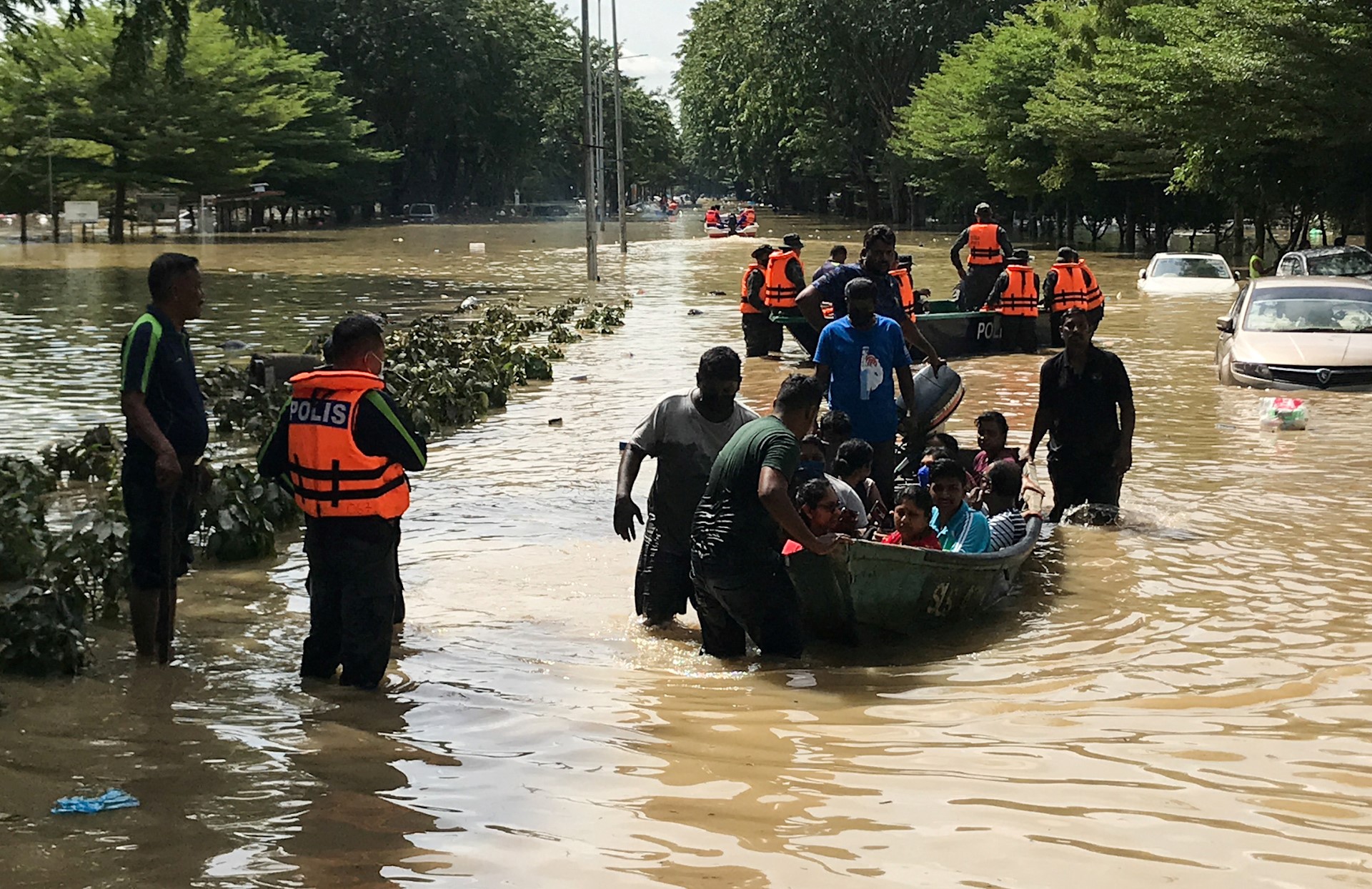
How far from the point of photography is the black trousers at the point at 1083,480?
1157 cm

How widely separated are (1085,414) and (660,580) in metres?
3.75

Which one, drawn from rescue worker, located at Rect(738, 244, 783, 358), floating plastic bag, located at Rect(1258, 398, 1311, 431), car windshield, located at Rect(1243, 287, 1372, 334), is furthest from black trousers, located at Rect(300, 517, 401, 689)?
rescue worker, located at Rect(738, 244, 783, 358)

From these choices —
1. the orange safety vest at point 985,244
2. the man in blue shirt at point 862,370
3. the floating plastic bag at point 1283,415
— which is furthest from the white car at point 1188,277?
the man in blue shirt at point 862,370

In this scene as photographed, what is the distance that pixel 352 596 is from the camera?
7.27 metres

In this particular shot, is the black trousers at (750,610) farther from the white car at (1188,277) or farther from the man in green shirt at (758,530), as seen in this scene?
the white car at (1188,277)

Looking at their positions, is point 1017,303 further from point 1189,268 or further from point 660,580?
point 660,580

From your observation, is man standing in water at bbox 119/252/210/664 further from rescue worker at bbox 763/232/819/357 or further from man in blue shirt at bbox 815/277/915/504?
rescue worker at bbox 763/232/819/357

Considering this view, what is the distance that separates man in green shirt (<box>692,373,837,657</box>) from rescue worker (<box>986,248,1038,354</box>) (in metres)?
15.7

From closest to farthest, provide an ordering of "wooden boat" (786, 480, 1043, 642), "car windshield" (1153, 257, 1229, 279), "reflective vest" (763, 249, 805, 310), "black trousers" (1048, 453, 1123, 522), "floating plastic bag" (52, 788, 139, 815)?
"floating plastic bag" (52, 788, 139, 815), "wooden boat" (786, 480, 1043, 642), "black trousers" (1048, 453, 1123, 522), "reflective vest" (763, 249, 805, 310), "car windshield" (1153, 257, 1229, 279)

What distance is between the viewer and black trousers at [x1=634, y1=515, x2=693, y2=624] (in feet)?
29.7

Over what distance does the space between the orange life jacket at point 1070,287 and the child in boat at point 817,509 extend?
15.1 m

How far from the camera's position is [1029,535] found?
31.7 ft

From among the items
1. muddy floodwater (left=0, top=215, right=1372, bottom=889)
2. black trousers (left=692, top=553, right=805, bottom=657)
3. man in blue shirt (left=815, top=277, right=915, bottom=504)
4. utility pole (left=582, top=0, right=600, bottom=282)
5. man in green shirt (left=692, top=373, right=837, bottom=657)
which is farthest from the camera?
utility pole (left=582, top=0, right=600, bottom=282)

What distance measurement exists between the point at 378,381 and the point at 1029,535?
4.21 m
